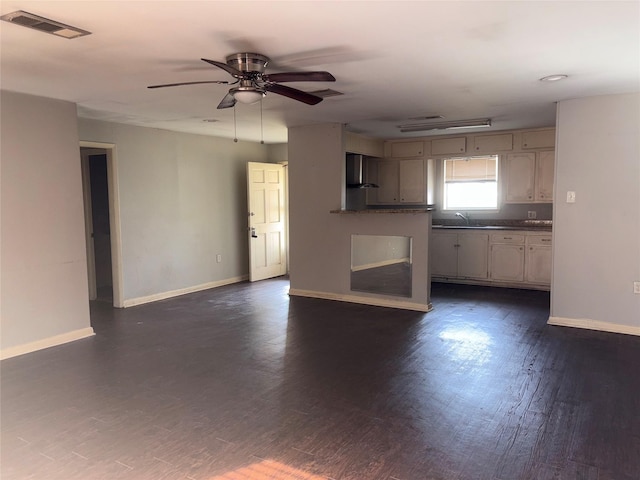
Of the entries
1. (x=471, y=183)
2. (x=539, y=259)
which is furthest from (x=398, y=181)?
(x=539, y=259)

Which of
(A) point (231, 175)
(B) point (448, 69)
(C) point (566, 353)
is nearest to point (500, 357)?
(C) point (566, 353)

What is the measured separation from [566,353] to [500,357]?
0.61 m

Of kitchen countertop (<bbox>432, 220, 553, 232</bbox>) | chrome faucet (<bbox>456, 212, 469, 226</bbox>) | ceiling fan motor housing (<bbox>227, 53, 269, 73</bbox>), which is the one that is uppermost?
ceiling fan motor housing (<bbox>227, 53, 269, 73</bbox>)

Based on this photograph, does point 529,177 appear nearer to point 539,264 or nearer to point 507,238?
point 507,238

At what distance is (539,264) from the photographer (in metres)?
6.61

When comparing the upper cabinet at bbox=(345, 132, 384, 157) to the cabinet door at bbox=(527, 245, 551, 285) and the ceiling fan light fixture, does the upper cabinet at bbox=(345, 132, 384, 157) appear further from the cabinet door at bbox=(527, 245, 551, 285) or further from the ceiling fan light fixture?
the ceiling fan light fixture

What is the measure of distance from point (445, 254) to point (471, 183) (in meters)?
1.30

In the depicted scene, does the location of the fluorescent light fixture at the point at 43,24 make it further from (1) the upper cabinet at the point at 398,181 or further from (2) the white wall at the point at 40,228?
(1) the upper cabinet at the point at 398,181

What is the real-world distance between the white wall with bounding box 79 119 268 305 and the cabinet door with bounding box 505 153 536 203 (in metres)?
4.14

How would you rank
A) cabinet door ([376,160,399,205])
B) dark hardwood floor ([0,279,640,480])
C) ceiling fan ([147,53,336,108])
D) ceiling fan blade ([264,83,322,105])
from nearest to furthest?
dark hardwood floor ([0,279,640,480]) < ceiling fan ([147,53,336,108]) < ceiling fan blade ([264,83,322,105]) < cabinet door ([376,160,399,205])

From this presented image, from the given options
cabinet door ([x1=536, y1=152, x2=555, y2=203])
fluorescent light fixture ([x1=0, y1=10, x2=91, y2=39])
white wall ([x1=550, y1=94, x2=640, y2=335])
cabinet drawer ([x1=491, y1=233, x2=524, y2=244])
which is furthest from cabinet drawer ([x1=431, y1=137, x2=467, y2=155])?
fluorescent light fixture ([x1=0, y1=10, x2=91, y2=39])

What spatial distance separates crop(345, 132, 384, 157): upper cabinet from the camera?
Result: 22.5 feet

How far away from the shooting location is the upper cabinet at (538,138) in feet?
21.6

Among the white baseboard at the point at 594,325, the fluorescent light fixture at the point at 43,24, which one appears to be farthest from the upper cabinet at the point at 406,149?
the fluorescent light fixture at the point at 43,24
